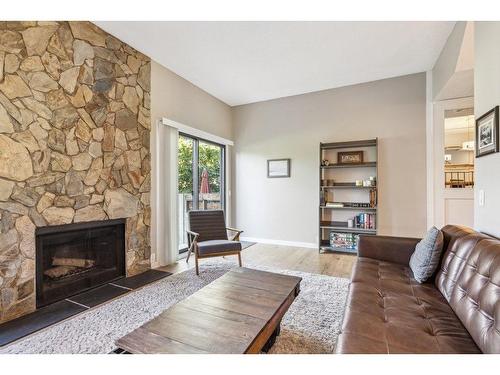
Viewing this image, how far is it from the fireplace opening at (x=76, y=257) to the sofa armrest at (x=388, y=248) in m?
2.82

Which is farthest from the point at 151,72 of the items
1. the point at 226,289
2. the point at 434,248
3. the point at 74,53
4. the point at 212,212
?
the point at 434,248

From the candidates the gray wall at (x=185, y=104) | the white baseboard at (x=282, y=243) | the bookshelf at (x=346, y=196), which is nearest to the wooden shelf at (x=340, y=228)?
the bookshelf at (x=346, y=196)

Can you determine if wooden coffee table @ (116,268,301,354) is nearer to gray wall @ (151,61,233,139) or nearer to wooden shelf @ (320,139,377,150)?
gray wall @ (151,61,233,139)

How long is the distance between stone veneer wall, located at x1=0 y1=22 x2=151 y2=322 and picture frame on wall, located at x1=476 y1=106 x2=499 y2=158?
3.53 metres

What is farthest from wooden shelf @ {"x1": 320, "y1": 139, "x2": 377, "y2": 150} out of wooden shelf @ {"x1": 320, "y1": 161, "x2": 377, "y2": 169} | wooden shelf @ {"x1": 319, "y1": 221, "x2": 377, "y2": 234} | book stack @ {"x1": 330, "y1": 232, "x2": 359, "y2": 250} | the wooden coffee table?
the wooden coffee table

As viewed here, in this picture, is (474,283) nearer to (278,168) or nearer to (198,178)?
(278,168)

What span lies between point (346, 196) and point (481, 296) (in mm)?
3291

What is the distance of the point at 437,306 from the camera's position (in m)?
1.53

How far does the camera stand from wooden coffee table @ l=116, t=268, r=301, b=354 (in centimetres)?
118

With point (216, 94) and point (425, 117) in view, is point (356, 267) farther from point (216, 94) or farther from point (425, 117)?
point (216, 94)

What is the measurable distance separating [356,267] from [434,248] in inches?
23.9

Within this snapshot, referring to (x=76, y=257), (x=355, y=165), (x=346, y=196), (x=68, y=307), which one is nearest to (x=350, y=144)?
(x=355, y=165)

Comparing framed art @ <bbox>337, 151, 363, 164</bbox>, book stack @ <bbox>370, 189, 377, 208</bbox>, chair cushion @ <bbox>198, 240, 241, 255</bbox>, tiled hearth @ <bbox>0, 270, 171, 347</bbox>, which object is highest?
framed art @ <bbox>337, 151, 363, 164</bbox>

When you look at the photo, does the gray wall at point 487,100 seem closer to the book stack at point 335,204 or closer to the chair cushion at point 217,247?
the book stack at point 335,204
